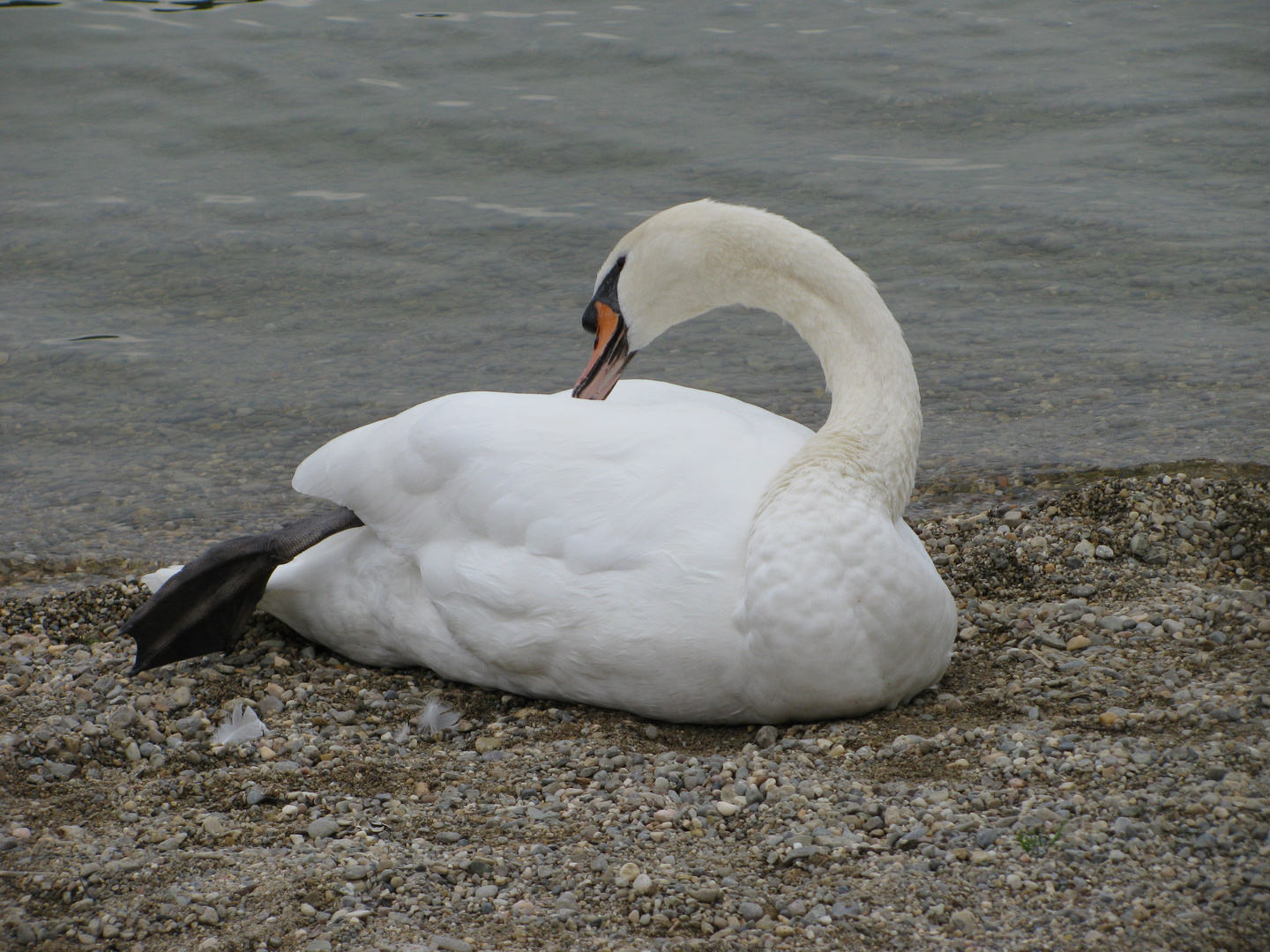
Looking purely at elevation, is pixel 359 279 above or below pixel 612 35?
below

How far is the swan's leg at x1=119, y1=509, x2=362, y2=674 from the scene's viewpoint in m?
3.88

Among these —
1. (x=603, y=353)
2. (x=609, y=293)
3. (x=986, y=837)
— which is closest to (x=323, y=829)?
(x=986, y=837)

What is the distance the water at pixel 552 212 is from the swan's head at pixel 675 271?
1833 mm

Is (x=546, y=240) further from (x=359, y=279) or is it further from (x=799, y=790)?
(x=799, y=790)

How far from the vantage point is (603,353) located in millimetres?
4281

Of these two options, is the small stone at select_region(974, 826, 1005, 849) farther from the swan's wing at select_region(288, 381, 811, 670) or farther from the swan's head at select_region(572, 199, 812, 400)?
the swan's head at select_region(572, 199, 812, 400)

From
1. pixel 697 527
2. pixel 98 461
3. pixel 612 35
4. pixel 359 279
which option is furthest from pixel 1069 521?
pixel 612 35

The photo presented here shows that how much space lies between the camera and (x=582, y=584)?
11.2 ft

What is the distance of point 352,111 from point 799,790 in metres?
8.17

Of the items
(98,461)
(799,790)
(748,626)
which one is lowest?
(98,461)

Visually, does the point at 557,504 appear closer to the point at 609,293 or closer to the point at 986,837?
the point at 609,293

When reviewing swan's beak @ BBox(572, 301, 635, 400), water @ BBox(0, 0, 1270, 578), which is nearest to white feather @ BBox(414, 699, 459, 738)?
swan's beak @ BBox(572, 301, 635, 400)

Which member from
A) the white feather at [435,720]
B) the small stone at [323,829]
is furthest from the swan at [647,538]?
the small stone at [323,829]

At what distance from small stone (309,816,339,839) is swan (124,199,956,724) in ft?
2.36
